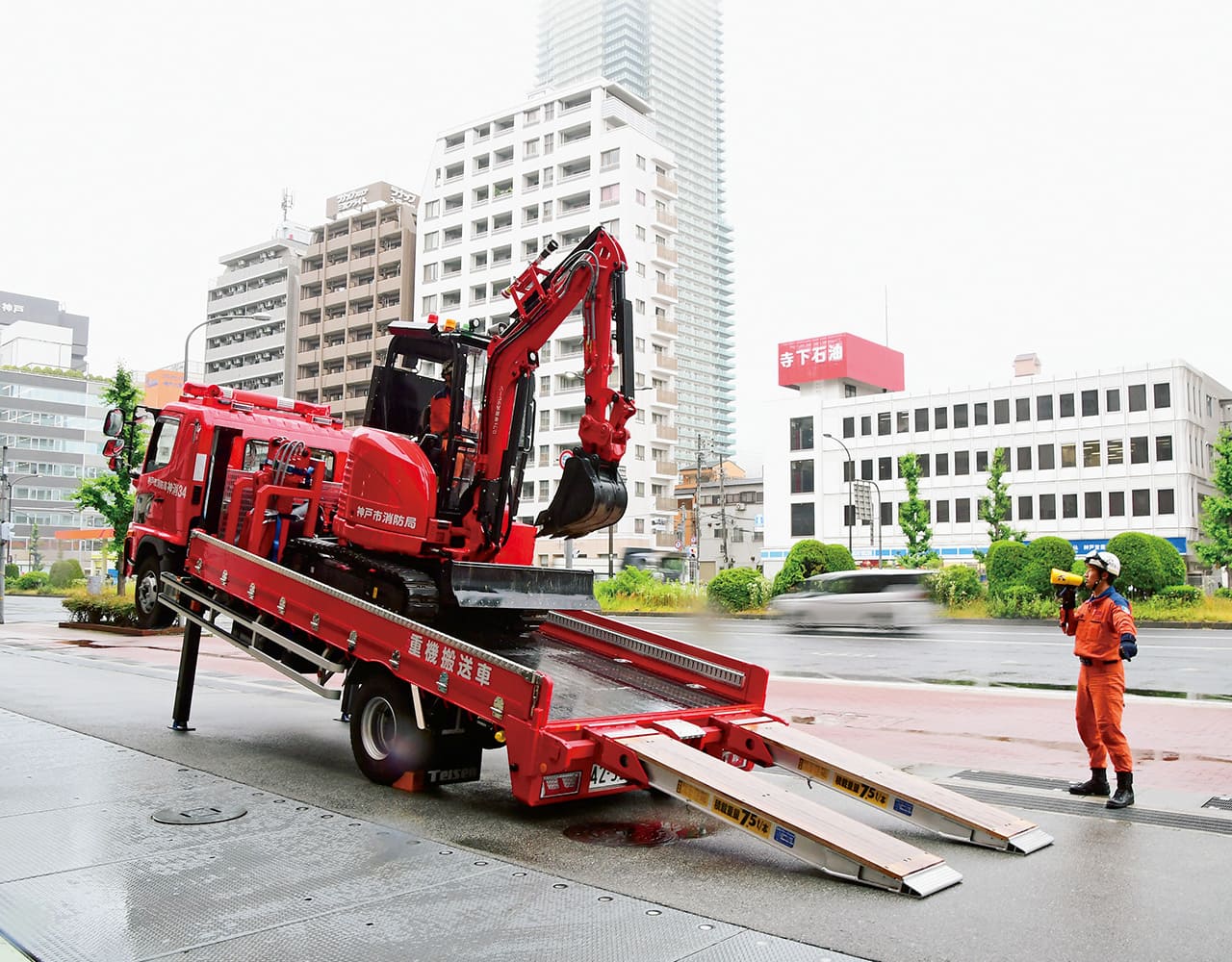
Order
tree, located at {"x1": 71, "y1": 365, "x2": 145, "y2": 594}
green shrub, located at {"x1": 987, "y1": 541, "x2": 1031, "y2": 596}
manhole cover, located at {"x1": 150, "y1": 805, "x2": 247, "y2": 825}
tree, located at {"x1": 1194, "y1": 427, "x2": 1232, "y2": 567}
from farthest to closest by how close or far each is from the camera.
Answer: tree, located at {"x1": 1194, "y1": 427, "x2": 1232, "y2": 567} → green shrub, located at {"x1": 987, "y1": 541, "x2": 1031, "y2": 596} → tree, located at {"x1": 71, "y1": 365, "x2": 145, "y2": 594} → manhole cover, located at {"x1": 150, "y1": 805, "x2": 247, "y2": 825}

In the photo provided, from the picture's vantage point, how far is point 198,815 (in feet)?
21.5

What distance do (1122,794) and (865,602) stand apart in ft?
70.1

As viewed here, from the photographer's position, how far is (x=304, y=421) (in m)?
11.1

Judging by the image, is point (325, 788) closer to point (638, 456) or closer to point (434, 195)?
point (638, 456)

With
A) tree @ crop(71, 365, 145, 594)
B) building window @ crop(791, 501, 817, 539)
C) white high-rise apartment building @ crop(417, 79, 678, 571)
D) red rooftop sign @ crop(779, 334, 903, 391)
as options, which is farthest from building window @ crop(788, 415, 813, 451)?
tree @ crop(71, 365, 145, 594)

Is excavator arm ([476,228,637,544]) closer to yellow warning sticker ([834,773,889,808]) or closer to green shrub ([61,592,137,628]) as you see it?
yellow warning sticker ([834,773,889,808])

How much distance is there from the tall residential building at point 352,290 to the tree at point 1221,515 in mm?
61484

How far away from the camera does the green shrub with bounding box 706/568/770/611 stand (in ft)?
119

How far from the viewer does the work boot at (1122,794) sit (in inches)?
279

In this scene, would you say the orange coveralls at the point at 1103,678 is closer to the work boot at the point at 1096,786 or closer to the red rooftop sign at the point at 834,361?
the work boot at the point at 1096,786

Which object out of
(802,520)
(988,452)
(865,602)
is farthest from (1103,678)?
(802,520)

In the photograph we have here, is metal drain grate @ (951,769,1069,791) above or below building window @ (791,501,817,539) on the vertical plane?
below

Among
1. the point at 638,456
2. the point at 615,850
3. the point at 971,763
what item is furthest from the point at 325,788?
the point at 638,456

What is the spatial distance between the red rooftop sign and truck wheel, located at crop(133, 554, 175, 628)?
68196 mm
